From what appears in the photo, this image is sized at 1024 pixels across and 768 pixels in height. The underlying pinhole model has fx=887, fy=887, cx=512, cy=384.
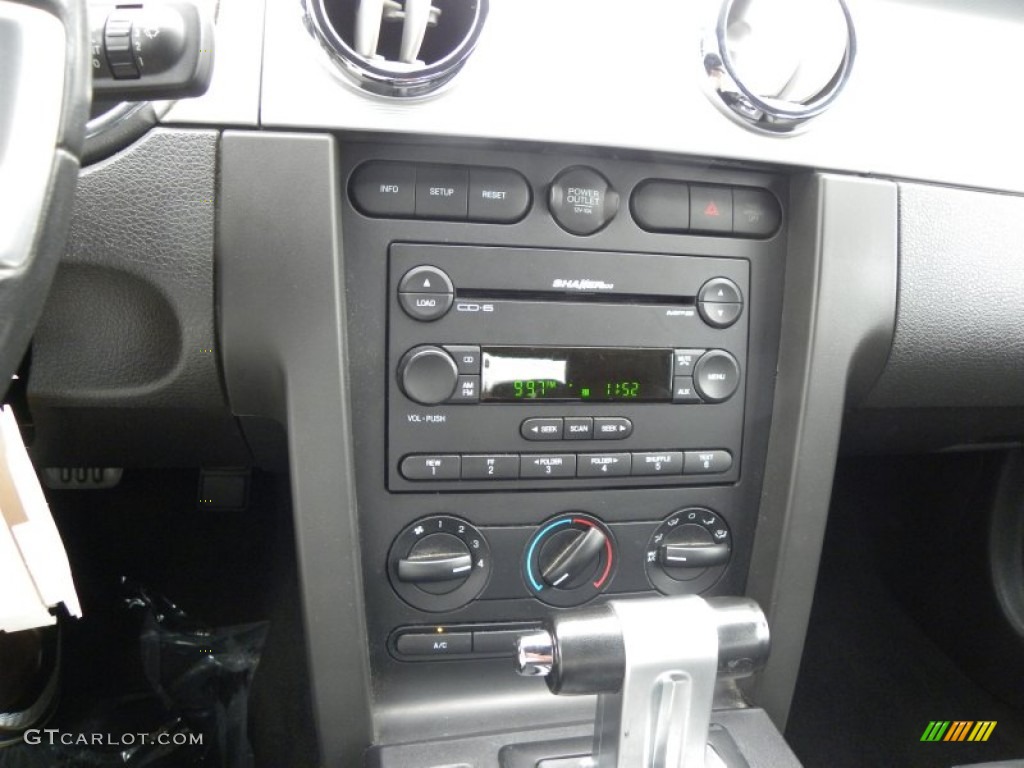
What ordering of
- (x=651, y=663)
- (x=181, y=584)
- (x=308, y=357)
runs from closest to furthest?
(x=651, y=663) < (x=308, y=357) < (x=181, y=584)

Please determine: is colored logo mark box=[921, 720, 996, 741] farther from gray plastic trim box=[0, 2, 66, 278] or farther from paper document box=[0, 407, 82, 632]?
gray plastic trim box=[0, 2, 66, 278]

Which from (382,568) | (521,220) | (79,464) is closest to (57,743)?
(79,464)

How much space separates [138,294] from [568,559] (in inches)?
16.6

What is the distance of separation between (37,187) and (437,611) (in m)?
0.51

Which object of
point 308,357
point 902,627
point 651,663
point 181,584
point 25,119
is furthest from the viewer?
point 902,627

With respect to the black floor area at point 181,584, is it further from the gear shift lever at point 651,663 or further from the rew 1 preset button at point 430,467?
the gear shift lever at point 651,663

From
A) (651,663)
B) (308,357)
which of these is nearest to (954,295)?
(651,663)

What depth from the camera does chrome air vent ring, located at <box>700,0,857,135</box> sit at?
0.73 meters

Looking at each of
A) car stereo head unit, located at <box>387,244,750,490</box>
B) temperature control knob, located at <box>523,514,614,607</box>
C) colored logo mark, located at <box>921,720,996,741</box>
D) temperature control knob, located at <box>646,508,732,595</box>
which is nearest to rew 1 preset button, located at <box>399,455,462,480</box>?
car stereo head unit, located at <box>387,244,750,490</box>

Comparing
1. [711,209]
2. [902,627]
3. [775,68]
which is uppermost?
[775,68]

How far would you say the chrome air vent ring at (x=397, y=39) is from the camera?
650mm

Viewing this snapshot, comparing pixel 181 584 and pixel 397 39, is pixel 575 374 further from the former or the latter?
pixel 181 584

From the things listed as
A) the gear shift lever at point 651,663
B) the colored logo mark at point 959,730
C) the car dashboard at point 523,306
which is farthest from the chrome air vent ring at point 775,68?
the colored logo mark at point 959,730

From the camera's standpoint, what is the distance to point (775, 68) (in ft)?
2.51
